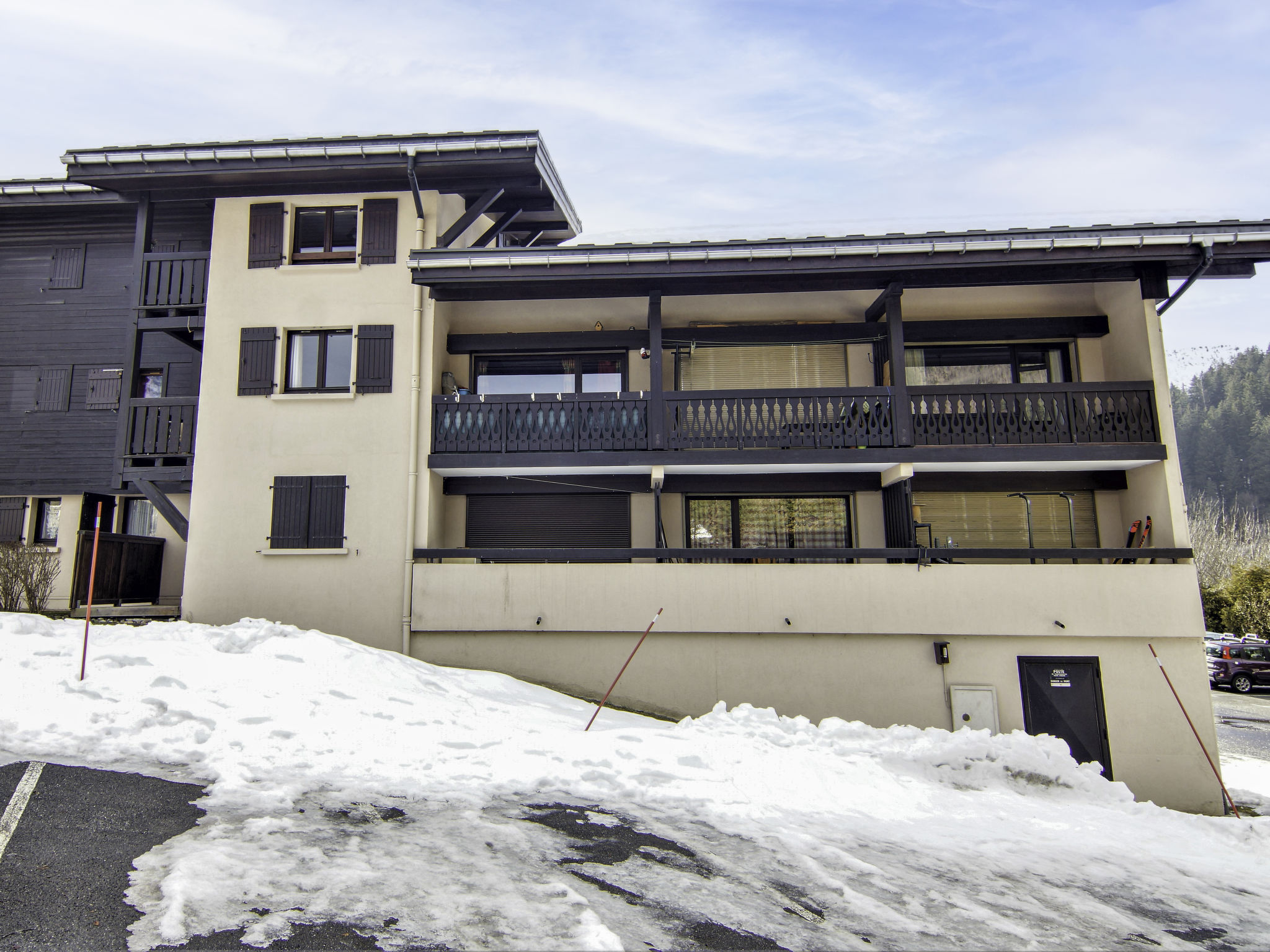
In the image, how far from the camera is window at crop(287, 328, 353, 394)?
570 inches

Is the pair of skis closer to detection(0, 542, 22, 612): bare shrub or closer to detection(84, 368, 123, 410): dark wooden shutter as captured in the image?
detection(0, 542, 22, 612): bare shrub

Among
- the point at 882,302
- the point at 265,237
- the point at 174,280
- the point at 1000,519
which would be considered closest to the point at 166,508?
the point at 174,280

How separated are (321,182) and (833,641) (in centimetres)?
1229

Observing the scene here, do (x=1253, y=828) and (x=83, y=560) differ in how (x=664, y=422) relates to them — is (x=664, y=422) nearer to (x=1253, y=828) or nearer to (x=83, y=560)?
(x=1253, y=828)

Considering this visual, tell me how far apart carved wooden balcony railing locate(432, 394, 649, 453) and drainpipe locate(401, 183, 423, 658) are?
0.39 metres

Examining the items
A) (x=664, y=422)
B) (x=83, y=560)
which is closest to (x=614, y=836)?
(x=664, y=422)

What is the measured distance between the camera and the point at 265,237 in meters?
14.7

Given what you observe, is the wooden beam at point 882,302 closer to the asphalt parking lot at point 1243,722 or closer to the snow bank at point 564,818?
the snow bank at point 564,818

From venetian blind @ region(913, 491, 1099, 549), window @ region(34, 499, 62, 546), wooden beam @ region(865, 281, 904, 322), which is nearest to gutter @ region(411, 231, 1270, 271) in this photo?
wooden beam @ region(865, 281, 904, 322)

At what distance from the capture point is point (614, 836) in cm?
634

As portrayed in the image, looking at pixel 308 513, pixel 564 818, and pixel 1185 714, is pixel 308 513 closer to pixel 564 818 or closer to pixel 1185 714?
pixel 564 818

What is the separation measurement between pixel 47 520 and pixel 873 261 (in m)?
17.9

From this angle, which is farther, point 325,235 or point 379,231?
point 325,235

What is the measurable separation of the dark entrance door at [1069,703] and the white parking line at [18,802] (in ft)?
42.0
